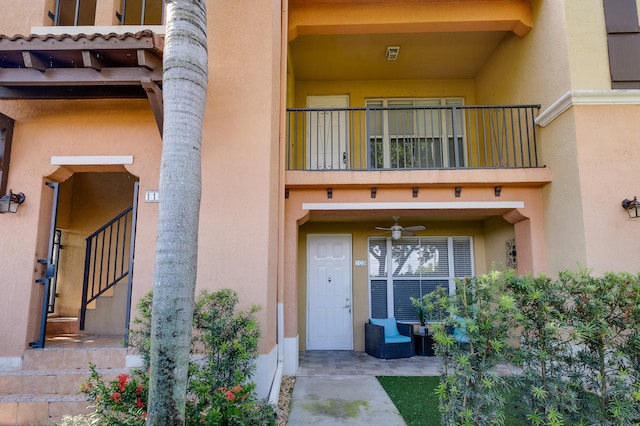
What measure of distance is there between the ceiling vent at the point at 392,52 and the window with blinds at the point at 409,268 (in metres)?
4.05

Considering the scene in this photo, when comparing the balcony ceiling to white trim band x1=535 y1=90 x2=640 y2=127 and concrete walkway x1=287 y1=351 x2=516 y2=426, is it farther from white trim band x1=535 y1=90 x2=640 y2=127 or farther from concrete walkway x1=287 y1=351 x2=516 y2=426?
concrete walkway x1=287 y1=351 x2=516 y2=426

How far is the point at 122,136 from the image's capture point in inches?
206

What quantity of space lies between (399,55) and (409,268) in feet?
15.6

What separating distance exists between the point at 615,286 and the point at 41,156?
6727 millimetres

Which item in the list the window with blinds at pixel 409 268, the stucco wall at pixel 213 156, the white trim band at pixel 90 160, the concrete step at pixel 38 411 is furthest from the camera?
the window with blinds at pixel 409 268

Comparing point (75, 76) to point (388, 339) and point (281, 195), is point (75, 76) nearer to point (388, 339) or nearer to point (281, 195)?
point (281, 195)

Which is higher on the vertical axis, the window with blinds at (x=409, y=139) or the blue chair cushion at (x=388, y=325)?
the window with blinds at (x=409, y=139)

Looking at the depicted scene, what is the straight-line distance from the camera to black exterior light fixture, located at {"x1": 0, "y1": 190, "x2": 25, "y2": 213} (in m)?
4.95

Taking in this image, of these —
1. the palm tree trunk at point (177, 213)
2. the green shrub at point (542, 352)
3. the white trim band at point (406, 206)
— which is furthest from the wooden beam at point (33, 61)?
the green shrub at point (542, 352)

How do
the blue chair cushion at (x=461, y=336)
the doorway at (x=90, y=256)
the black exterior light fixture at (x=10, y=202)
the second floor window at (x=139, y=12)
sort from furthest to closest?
the second floor window at (x=139, y=12)
the doorway at (x=90, y=256)
the black exterior light fixture at (x=10, y=202)
the blue chair cushion at (x=461, y=336)

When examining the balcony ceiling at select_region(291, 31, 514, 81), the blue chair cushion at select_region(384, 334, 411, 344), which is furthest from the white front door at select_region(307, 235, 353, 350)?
the balcony ceiling at select_region(291, 31, 514, 81)

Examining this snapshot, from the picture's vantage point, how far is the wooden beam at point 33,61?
4.30 m

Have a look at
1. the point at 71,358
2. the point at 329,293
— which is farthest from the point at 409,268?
the point at 71,358

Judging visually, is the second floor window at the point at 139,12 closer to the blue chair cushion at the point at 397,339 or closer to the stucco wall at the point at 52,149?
the stucco wall at the point at 52,149
